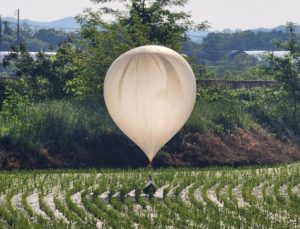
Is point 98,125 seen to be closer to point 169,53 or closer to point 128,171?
point 128,171

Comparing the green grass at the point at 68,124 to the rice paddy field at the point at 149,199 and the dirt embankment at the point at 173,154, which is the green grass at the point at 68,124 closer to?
the dirt embankment at the point at 173,154

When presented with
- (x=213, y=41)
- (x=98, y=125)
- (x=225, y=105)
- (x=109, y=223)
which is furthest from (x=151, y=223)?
(x=213, y=41)

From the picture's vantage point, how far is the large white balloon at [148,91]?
79.0 feet

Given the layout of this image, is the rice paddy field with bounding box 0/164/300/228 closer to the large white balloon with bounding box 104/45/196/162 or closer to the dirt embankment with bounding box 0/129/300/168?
the dirt embankment with bounding box 0/129/300/168

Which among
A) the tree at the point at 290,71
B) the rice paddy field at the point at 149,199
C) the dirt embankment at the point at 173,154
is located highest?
the tree at the point at 290,71

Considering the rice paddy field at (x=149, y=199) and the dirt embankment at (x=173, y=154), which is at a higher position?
the rice paddy field at (x=149, y=199)

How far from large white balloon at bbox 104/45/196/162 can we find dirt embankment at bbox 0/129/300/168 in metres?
8.99

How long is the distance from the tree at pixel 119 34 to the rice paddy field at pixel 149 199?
34.6ft

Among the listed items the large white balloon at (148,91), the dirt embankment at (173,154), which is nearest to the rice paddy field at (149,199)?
the dirt embankment at (173,154)

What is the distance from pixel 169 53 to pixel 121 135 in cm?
1201

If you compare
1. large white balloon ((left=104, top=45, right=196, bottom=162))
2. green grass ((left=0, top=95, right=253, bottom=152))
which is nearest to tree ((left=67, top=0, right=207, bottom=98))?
green grass ((left=0, top=95, right=253, bottom=152))

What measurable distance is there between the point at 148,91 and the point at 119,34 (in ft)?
59.5

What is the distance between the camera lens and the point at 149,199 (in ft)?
78.4

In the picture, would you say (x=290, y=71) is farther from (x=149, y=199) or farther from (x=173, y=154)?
(x=149, y=199)
